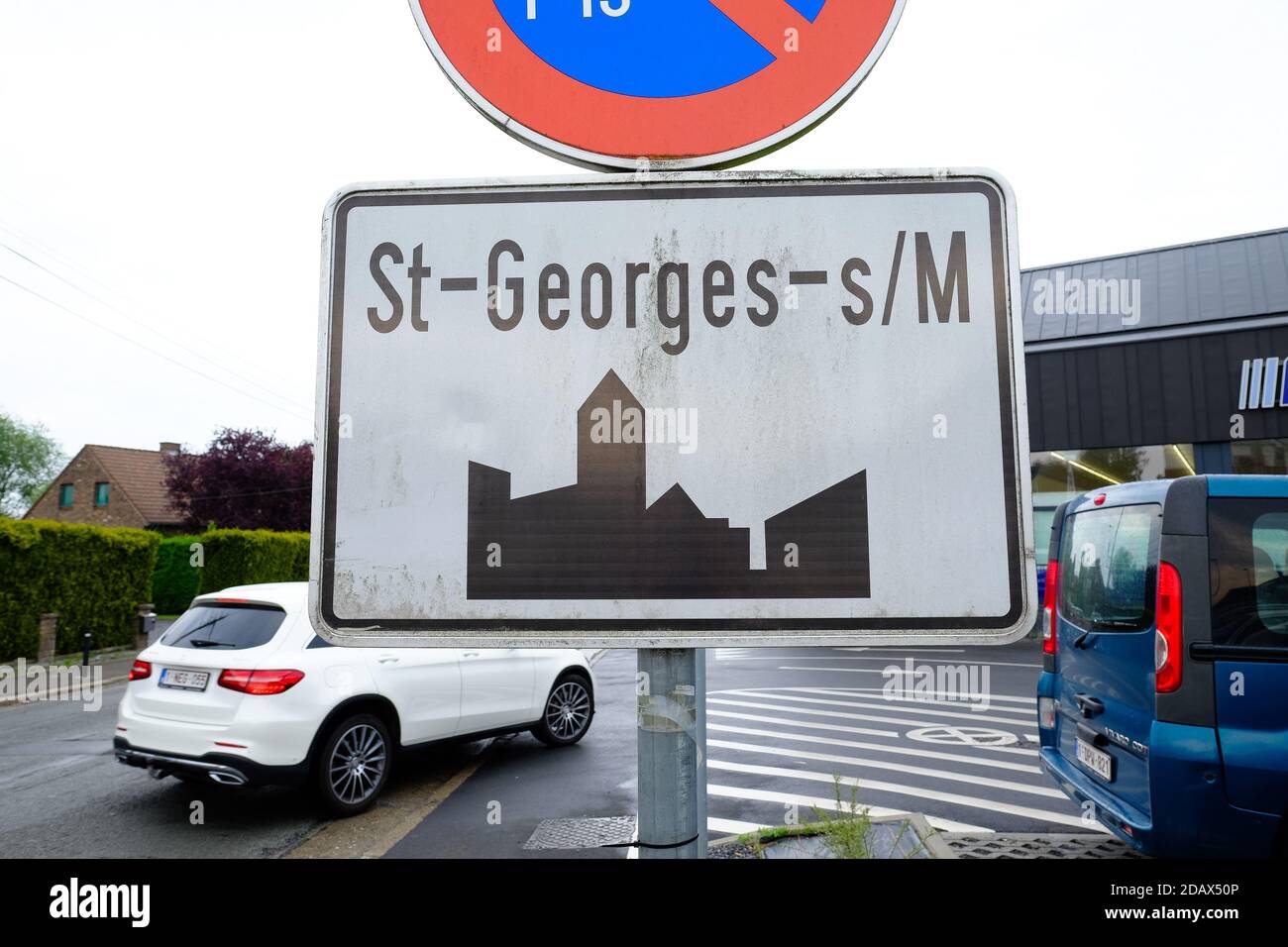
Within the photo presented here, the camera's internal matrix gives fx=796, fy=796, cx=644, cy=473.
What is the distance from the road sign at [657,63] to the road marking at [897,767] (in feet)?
19.5

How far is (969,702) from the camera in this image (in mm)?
10016

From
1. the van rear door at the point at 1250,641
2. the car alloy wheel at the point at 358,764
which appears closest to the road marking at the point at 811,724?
the car alloy wheel at the point at 358,764

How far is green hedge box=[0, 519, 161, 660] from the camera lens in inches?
595

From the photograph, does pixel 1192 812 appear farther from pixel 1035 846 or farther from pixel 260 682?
pixel 260 682

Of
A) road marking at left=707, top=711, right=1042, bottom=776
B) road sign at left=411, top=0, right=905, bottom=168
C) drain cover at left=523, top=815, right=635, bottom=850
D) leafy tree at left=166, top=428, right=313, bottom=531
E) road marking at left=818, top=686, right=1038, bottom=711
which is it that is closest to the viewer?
road sign at left=411, top=0, right=905, bottom=168

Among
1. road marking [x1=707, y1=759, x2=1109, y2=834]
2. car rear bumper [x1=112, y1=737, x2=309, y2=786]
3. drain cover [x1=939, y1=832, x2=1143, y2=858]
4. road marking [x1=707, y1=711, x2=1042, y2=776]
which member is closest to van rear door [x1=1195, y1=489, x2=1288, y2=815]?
drain cover [x1=939, y1=832, x2=1143, y2=858]

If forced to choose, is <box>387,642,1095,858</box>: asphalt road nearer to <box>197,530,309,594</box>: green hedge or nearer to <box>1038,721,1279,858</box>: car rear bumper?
<box>1038,721,1279,858</box>: car rear bumper

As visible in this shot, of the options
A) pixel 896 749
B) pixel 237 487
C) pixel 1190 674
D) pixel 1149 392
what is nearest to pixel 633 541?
pixel 1190 674

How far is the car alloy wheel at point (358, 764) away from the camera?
6172 mm

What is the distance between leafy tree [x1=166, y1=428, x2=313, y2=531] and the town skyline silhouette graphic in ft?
127

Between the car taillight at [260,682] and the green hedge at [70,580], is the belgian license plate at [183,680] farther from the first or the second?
the green hedge at [70,580]

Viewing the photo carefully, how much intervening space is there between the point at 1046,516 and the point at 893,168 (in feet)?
62.7

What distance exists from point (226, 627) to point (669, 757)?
6439 millimetres
